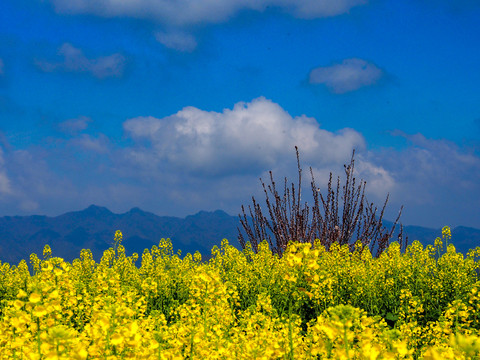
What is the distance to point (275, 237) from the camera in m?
15.0

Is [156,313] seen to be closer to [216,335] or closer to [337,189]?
[216,335]

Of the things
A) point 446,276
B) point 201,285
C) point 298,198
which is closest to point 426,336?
point 446,276

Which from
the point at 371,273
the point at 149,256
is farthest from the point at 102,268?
the point at 371,273

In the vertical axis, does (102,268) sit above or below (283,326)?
above

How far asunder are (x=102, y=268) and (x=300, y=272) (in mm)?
7876

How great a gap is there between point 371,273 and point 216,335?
425 centimetres

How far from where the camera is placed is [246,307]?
8.35m

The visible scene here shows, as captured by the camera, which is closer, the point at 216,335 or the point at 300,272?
the point at 300,272

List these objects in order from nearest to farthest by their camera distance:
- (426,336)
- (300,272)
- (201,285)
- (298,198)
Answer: (300,272) < (201,285) < (426,336) < (298,198)

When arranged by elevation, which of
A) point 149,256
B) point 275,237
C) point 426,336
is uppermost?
point 275,237

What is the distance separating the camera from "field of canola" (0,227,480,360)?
338cm

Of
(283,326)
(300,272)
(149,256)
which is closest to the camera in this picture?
(300,272)

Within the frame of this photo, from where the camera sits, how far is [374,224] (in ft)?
49.5

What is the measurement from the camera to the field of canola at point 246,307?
3.38m
